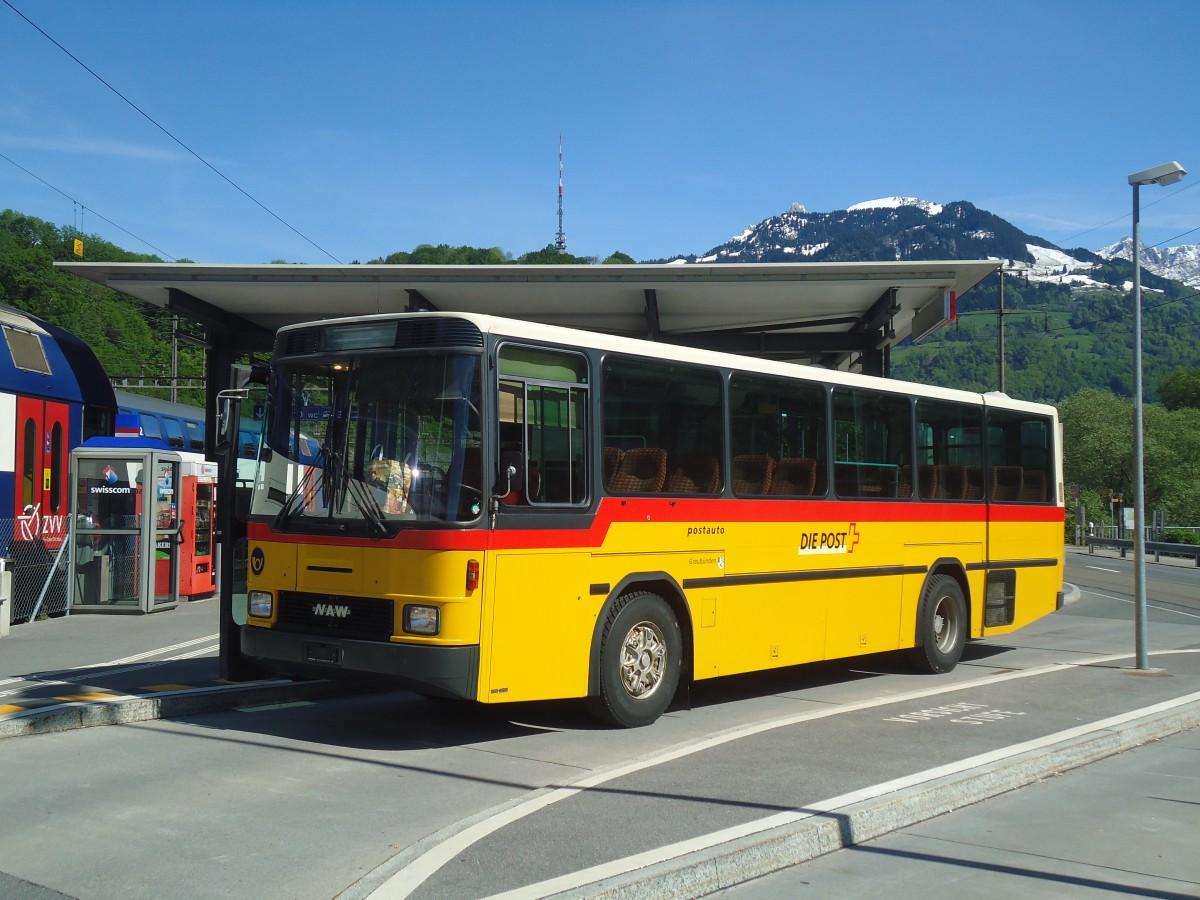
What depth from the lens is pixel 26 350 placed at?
17.9m

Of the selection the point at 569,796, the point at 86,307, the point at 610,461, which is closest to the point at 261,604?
the point at 610,461

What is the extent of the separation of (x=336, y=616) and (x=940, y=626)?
7742mm

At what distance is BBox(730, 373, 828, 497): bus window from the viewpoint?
10609 mm

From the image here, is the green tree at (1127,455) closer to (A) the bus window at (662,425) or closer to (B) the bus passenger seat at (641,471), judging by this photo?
(A) the bus window at (662,425)

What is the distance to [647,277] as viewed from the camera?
16.8m

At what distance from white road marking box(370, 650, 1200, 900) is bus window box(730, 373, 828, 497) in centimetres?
205

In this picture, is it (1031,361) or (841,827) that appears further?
(1031,361)

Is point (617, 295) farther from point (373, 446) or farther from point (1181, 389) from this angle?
point (1181, 389)

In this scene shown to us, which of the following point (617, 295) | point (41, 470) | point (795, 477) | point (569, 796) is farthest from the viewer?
point (41, 470)

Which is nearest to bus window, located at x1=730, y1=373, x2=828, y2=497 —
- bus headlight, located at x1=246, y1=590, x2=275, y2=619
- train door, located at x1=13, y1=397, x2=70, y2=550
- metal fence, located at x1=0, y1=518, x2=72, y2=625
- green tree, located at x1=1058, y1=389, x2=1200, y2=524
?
bus headlight, located at x1=246, y1=590, x2=275, y2=619

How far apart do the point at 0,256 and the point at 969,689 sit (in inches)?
2346

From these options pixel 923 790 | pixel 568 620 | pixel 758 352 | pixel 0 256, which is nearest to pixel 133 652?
pixel 568 620

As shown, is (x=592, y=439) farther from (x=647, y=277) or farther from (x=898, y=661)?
(x=647, y=277)

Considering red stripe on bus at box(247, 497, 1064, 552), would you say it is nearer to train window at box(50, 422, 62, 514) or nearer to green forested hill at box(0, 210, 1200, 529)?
green forested hill at box(0, 210, 1200, 529)
